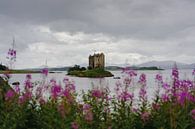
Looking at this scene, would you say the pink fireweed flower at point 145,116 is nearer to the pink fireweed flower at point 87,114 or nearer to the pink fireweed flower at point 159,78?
the pink fireweed flower at point 159,78

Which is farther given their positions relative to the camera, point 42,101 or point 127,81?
point 42,101

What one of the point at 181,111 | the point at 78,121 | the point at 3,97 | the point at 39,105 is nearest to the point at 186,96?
the point at 181,111

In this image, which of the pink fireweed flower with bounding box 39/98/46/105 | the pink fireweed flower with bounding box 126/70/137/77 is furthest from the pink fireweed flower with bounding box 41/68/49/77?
the pink fireweed flower with bounding box 126/70/137/77

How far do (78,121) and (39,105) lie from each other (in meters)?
2.06

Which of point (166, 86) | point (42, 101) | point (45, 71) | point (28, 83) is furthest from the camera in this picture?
point (45, 71)

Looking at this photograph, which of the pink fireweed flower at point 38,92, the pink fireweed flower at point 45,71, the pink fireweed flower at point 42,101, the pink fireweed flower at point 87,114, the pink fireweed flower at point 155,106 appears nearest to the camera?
the pink fireweed flower at point 87,114

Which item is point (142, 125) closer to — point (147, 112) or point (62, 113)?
point (147, 112)

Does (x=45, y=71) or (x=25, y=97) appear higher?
(x=45, y=71)

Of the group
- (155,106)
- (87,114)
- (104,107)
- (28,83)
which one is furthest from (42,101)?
(155,106)

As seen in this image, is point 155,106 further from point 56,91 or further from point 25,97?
point 25,97

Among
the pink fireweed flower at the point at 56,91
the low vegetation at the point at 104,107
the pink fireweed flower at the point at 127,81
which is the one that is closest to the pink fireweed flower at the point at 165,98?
the low vegetation at the point at 104,107

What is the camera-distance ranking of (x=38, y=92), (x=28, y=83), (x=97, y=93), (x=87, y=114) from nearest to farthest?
1. (x=87, y=114)
2. (x=97, y=93)
3. (x=28, y=83)
4. (x=38, y=92)

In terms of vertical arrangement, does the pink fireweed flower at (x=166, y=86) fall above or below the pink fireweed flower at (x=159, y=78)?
below

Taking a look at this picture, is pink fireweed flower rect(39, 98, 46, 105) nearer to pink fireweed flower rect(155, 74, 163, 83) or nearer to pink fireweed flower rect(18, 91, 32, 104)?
pink fireweed flower rect(18, 91, 32, 104)
